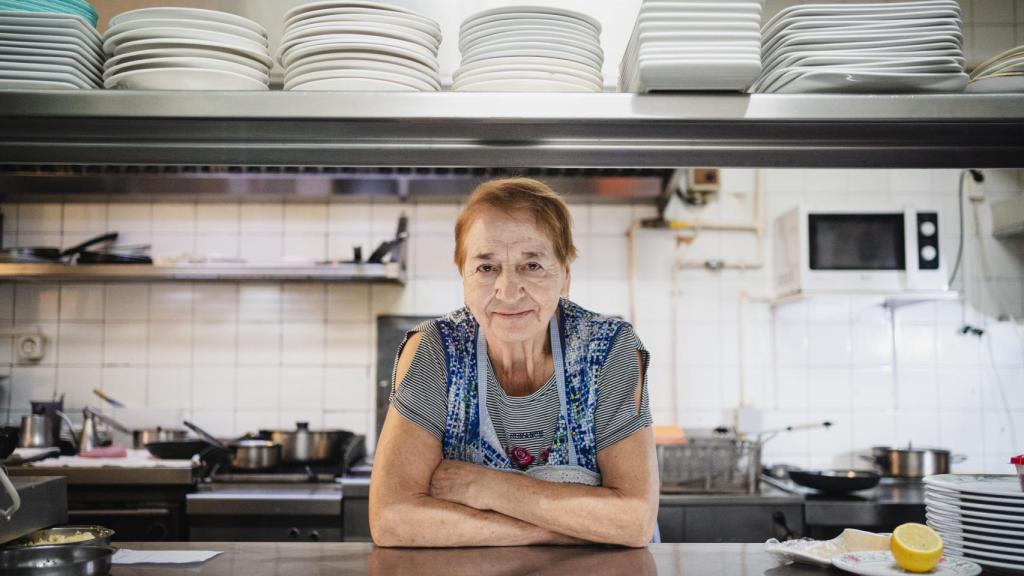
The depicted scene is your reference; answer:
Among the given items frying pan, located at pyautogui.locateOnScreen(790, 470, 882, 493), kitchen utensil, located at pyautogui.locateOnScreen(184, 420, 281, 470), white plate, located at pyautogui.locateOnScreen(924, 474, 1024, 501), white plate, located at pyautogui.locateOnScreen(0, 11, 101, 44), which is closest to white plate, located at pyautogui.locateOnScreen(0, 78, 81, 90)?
white plate, located at pyautogui.locateOnScreen(0, 11, 101, 44)

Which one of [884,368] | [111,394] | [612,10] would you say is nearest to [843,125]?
[612,10]

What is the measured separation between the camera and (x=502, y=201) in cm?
185

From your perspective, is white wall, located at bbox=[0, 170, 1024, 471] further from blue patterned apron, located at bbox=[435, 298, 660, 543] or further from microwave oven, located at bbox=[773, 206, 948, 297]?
blue patterned apron, located at bbox=[435, 298, 660, 543]

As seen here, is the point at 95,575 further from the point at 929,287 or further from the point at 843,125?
the point at 929,287

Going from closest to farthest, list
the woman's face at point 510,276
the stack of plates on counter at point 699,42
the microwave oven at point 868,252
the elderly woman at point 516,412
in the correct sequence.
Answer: the stack of plates on counter at point 699,42 < the elderly woman at point 516,412 < the woman's face at point 510,276 < the microwave oven at point 868,252

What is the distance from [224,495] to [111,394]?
4.34ft

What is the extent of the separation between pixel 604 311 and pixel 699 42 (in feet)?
9.36

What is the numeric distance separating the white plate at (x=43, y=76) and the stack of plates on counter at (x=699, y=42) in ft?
3.57

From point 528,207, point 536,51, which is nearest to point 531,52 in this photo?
point 536,51

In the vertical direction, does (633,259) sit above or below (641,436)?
above

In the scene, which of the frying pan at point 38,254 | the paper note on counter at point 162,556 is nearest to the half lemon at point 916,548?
the paper note on counter at point 162,556

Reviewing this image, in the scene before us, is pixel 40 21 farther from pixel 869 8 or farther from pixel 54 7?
pixel 869 8

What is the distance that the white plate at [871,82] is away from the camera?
4.92ft

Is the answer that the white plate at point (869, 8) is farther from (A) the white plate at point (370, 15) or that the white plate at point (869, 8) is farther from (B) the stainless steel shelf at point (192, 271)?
(B) the stainless steel shelf at point (192, 271)
